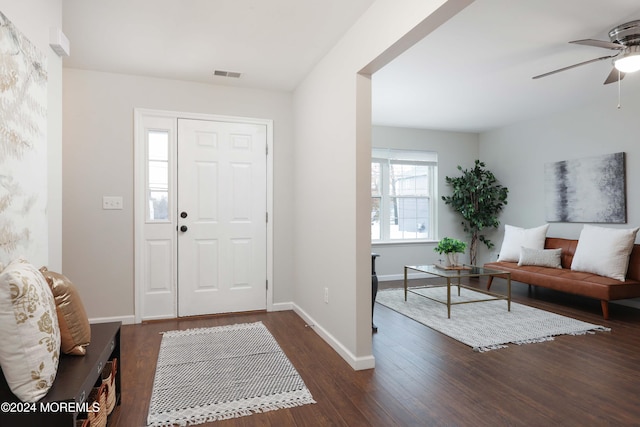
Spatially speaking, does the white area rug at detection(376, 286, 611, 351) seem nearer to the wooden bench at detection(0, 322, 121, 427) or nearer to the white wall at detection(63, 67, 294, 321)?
the wooden bench at detection(0, 322, 121, 427)

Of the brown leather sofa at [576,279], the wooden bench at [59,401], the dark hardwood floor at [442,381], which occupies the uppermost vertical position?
the wooden bench at [59,401]

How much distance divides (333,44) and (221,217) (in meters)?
2.07

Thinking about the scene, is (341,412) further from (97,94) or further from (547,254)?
(547,254)

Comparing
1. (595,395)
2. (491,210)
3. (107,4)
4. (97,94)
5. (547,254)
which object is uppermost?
(107,4)

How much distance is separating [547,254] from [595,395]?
2.86 metres

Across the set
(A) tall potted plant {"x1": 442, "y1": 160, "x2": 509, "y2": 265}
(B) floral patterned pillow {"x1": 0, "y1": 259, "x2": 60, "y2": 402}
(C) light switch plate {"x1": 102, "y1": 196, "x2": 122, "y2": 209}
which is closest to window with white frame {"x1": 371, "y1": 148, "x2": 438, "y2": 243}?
(A) tall potted plant {"x1": 442, "y1": 160, "x2": 509, "y2": 265}

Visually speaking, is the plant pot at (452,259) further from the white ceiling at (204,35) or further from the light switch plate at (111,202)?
the light switch plate at (111,202)

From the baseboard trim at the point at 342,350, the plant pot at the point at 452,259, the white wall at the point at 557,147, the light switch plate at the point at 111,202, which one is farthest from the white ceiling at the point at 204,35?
the white wall at the point at 557,147

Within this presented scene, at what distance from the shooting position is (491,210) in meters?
6.15

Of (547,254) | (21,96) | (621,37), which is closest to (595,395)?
(621,37)

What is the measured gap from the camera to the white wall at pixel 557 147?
4.37m

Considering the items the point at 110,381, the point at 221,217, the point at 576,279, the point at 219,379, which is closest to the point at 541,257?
the point at 576,279

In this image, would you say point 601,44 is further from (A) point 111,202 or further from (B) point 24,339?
(A) point 111,202

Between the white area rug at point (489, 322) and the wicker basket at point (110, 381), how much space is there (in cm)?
254
